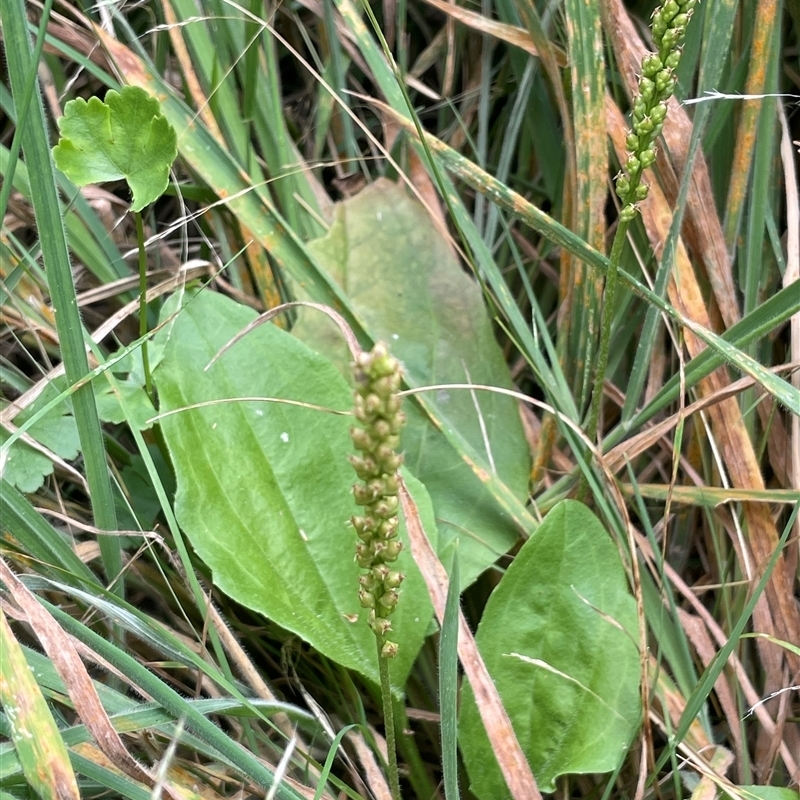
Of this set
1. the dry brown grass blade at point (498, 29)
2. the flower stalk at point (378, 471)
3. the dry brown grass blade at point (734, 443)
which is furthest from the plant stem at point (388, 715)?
the dry brown grass blade at point (498, 29)

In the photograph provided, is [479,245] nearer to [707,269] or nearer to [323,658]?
[707,269]

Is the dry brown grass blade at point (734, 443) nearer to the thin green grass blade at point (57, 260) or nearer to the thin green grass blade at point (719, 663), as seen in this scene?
the thin green grass blade at point (719, 663)

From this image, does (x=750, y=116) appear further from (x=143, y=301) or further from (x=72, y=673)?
(x=72, y=673)

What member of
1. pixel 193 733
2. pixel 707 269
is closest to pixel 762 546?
pixel 707 269

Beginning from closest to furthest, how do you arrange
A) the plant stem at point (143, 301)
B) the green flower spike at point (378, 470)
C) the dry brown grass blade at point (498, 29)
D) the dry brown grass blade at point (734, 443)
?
the green flower spike at point (378, 470), the plant stem at point (143, 301), the dry brown grass blade at point (734, 443), the dry brown grass blade at point (498, 29)

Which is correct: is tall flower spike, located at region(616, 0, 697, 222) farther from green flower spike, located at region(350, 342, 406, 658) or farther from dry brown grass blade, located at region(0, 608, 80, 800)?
dry brown grass blade, located at region(0, 608, 80, 800)

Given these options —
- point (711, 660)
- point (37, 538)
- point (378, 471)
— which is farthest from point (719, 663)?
point (37, 538)

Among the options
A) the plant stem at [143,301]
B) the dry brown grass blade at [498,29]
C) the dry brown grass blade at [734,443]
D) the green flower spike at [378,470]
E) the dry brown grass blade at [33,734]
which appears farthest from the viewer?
the dry brown grass blade at [498,29]

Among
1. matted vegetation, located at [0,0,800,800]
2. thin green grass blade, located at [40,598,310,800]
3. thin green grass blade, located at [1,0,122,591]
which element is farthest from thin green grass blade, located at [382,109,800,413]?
thin green grass blade, located at [40,598,310,800]
